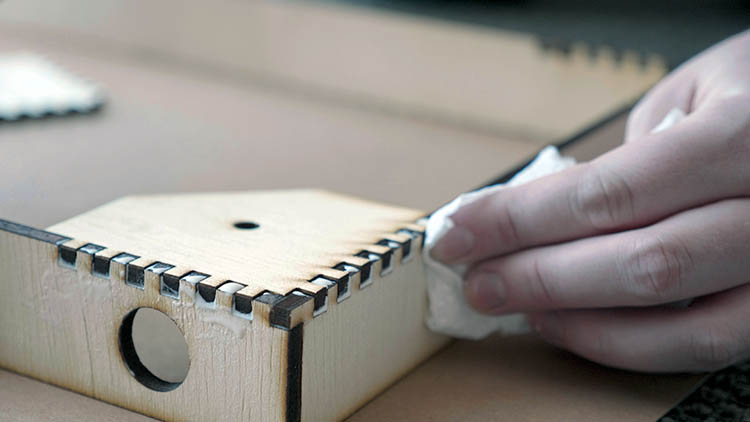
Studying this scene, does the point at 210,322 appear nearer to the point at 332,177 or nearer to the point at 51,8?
the point at 332,177

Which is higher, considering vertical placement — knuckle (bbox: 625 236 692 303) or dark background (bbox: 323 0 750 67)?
dark background (bbox: 323 0 750 67)

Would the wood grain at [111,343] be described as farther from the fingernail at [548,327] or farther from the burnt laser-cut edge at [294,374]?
the fingernail at [548,327]

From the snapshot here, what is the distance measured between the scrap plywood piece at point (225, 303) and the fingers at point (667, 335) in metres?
0.09

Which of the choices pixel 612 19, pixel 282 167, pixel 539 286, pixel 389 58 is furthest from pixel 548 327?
pixel 612 19

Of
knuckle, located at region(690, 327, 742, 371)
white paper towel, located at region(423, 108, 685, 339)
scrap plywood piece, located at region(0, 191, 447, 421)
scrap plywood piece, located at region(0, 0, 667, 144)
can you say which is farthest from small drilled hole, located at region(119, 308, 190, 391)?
scrap plywood piece, located at region(0, 0, 667, 144)

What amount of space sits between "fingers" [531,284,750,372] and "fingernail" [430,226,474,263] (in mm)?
68

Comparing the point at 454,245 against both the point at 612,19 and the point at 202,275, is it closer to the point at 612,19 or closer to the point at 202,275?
the point at 202,275

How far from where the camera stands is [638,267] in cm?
46

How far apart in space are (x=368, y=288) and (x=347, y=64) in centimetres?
67

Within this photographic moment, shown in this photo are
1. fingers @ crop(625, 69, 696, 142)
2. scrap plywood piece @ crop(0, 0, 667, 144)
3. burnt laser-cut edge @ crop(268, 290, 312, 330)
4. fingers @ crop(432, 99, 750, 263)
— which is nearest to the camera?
burnt laser-cut edge @ crop(268, 290, 312, 330)

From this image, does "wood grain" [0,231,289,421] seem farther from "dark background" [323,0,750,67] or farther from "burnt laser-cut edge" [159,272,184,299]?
"dark background" [323,0,750,67]

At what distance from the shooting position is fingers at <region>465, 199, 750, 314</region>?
0.46 metres

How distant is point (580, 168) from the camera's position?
1.63ft

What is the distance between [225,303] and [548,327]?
8.0 inches
